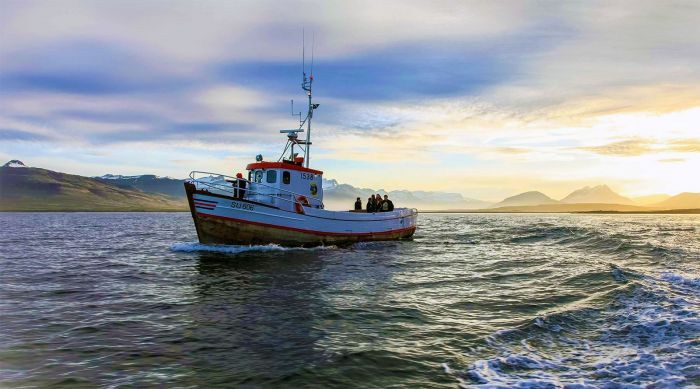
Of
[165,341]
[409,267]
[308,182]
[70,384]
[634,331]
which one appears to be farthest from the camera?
[308,182]

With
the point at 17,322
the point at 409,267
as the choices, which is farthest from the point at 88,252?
the point at 409,267

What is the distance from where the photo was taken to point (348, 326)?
32.6ft

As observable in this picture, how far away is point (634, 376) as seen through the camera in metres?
7.19

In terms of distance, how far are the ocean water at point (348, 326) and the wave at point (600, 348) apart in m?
0.04

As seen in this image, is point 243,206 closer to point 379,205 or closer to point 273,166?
point 273,166

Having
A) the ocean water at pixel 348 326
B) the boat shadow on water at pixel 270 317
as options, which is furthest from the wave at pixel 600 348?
the boat shadow on water at pixel 270 317

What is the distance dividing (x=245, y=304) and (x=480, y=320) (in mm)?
6414

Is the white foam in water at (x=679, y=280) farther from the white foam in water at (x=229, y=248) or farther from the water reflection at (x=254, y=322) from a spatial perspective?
the white foam in water at (x=229, y=248)

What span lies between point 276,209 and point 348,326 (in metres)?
15.9

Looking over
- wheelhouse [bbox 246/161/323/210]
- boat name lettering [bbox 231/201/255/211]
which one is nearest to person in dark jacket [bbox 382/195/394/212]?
wheelhouse [bbox 246/161/323/210]

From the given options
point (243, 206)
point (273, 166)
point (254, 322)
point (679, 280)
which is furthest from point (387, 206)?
point (254, 322)

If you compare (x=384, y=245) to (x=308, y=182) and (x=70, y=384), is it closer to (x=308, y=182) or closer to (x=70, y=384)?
(x=308, y=182)

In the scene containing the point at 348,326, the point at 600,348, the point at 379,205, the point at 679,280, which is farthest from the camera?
the point at 379,205

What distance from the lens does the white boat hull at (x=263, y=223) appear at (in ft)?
77.8
